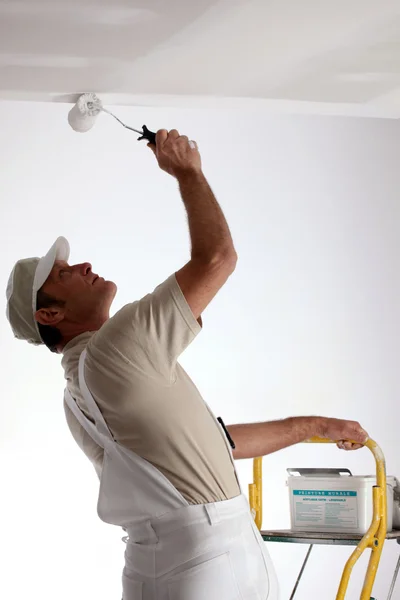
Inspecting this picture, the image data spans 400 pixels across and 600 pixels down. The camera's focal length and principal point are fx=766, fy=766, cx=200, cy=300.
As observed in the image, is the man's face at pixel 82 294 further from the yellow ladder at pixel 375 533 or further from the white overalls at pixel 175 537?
the yellow ladder at pixel 375 533

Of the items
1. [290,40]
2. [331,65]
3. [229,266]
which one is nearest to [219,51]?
[290,40]

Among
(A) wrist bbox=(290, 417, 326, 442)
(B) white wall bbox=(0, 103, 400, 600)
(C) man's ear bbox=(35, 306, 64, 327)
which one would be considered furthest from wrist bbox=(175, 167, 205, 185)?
(B) white wall bbox=(0, 103, 400, 600)

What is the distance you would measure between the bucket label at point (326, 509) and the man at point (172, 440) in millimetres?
773

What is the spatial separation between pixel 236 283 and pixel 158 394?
8.21 feet

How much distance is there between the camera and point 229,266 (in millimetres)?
1430

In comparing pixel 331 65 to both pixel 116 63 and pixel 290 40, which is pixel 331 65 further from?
pixel 116 63

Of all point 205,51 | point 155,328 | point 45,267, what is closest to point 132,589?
point 155,328

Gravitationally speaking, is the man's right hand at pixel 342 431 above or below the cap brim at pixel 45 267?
below

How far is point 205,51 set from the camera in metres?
1.95

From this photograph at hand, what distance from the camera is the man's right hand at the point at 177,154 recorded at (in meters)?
1.53

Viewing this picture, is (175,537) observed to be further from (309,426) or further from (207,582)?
(309,426)

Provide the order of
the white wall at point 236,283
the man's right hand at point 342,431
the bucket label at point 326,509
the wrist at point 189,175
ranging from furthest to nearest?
the white wall at point 236,283
the bucket label at point 326,509
the man's right hand at point 342,431
the wrist at point 189,175

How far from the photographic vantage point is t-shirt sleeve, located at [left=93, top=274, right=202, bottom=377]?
142 cm

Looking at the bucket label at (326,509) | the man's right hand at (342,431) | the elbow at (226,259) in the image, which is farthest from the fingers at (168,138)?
the bucket label at (326,509)
